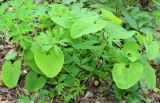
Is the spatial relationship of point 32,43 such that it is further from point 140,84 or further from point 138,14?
point 138,14

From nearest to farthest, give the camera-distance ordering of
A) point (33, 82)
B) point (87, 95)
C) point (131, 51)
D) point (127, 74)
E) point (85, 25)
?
point (85, 25)
point (127, 74)
point (131, 51)
point (33, 82)
point (87, 95)

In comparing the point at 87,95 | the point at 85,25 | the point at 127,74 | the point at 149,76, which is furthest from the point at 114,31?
the point at 87,95

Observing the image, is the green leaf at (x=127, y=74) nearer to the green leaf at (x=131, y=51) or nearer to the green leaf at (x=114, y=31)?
the green leaf at (x=131, y=51)

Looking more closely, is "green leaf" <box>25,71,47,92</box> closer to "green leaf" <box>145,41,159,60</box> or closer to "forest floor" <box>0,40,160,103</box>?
"forest floor" <box>0,40,160,103</box>

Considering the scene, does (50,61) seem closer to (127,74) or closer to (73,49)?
(73,49)

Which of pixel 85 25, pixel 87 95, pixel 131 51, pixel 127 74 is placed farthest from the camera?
pixel 87 95

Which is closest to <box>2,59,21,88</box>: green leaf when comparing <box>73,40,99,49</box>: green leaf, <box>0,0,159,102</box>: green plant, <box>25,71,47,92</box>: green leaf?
<box>0,0,159,102</box>: green plant
